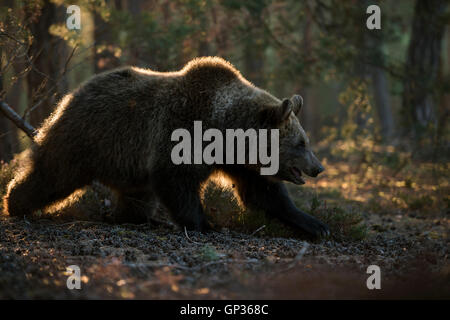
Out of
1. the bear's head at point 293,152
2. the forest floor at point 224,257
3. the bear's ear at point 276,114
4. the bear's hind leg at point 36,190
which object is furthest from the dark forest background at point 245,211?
the bear's ear at point 276,114

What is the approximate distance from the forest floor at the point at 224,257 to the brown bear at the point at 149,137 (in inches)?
15.8

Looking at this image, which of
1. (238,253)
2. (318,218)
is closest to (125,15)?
(318,218)

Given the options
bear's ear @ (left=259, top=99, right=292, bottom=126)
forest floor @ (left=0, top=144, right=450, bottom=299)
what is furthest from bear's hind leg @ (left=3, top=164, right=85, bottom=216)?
bear's ear @ (left=259, top=99, right=292, bottom=126)

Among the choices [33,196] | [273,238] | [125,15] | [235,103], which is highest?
[125,15]

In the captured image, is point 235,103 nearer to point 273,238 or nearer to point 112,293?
→ point 273,238

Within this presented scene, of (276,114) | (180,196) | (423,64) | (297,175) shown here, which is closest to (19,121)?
(180,196)

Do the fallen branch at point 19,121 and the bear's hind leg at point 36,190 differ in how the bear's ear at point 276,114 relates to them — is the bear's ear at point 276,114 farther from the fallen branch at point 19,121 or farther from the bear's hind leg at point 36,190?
the fallen branch at point 19,121

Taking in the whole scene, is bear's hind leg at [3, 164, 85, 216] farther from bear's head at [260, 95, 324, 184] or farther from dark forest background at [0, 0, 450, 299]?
bear's head at [260, 95, 324, 184]

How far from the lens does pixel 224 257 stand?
443cm

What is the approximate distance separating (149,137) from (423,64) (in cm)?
1010

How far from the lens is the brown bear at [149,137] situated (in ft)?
18.2

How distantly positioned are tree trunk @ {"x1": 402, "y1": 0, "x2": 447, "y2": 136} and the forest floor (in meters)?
3.89

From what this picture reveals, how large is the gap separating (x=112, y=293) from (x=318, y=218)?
3.73 metres
